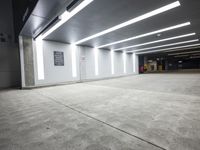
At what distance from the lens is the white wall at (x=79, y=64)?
26.8ft

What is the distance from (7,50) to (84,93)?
6.93m

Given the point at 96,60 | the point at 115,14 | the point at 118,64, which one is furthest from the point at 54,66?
the point at 118,64

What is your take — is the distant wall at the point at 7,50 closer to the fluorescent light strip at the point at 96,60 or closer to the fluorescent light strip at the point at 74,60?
the fluorescent light strip at the point at 74,60

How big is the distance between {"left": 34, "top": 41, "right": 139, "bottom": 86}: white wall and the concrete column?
0.31 m

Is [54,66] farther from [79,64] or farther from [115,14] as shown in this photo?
[115,14]

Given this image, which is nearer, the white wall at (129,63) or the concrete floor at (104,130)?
the concrete floor at (104,130)

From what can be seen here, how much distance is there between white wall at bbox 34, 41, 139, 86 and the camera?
8159 mm

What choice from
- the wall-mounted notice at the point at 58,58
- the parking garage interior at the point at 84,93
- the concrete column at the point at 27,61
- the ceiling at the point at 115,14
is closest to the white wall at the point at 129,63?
the parking garage interior at the point at 84,93

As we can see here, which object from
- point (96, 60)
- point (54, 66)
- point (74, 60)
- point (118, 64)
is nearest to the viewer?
point (54, 66)

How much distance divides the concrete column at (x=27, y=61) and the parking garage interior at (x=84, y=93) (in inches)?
2.0

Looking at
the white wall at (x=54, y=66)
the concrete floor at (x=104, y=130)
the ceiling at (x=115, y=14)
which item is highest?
the ceiling at (x=115, y=14)

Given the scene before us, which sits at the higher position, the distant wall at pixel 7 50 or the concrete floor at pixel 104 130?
the distant wall at pixel 7 50

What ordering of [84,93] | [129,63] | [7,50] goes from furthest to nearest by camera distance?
[129,63] < [7,50] < [84,93]

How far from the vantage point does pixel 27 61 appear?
7.20 metres
